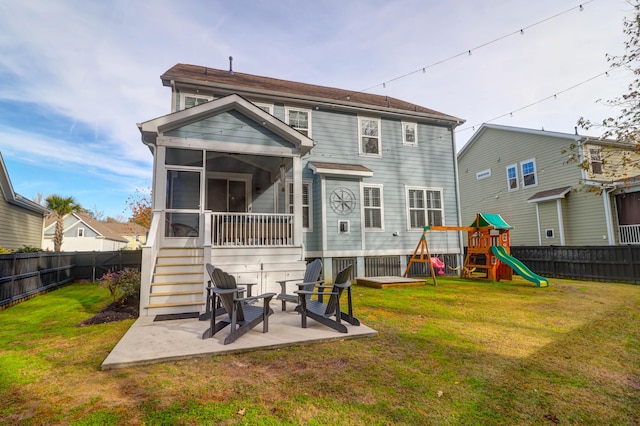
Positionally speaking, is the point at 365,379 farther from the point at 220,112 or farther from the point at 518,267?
the point at 518,267

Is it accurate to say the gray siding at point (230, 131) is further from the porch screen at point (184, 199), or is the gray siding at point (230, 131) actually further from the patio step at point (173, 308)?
the patio step at point (173, 308)

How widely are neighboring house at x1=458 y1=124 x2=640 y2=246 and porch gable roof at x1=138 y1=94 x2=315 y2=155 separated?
440 inches

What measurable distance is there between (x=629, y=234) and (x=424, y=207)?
914 cm

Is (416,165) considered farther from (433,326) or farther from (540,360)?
(540,360)

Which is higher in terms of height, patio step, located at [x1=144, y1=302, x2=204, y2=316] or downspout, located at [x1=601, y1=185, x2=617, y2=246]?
downspout, located at [x1=601, y1=185, x2=617, y2=246]

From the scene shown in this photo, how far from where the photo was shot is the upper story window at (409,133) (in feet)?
41.4

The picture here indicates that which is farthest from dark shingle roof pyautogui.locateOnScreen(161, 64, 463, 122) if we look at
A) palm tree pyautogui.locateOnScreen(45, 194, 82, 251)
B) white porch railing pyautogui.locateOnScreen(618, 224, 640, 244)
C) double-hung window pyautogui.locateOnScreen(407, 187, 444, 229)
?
palm tree pyautogui.locateOnScreen(45, 194, 82, 251)

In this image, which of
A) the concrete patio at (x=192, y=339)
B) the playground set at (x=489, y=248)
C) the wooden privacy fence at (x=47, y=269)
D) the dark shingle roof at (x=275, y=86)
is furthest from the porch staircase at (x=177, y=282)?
the playground set at (x=489, y=248)

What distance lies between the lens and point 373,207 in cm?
1163

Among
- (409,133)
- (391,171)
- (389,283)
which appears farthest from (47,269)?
(409,133)

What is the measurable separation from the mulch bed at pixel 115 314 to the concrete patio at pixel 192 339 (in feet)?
2.33

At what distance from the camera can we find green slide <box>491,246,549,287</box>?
9.65m

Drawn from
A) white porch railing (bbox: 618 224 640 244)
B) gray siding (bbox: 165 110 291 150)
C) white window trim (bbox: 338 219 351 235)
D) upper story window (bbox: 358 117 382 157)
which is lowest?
white porch railing (bbox: 618 224 640 244)

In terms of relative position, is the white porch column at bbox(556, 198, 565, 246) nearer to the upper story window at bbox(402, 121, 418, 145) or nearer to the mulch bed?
the upper story window at bbox(402, 121, 418, 145)
